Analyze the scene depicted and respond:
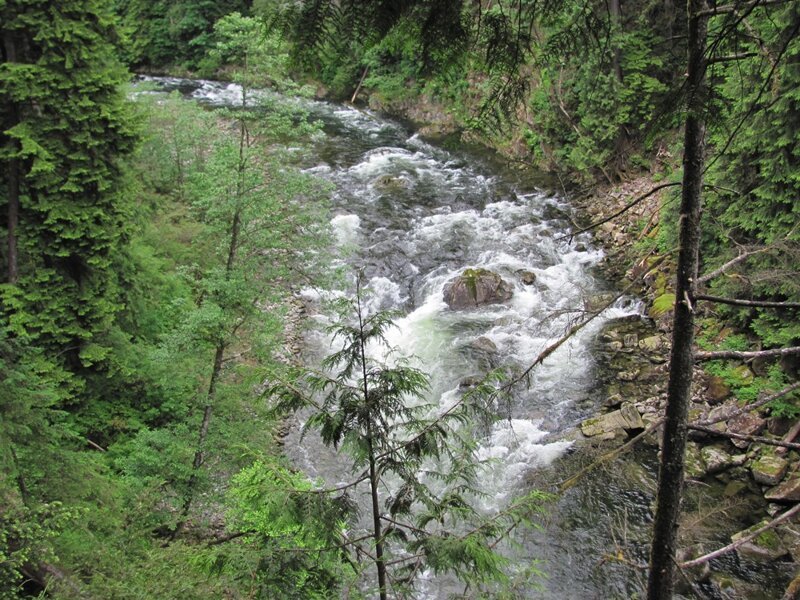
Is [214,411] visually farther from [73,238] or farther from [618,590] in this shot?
[618,590]

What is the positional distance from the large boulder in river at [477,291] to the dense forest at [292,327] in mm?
267

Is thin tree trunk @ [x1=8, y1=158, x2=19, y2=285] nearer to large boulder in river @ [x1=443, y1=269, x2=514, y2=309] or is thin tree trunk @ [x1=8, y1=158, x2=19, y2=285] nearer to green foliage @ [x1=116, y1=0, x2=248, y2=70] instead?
large boulder in river @ [x1=443, y1=269, x2=514, y2=309]

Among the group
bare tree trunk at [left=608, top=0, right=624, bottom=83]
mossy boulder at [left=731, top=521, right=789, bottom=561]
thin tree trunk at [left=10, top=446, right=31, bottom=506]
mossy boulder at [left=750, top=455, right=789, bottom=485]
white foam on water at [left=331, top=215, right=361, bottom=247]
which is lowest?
mossy boulder at [left=731, top=521, right=789, bottom=561]

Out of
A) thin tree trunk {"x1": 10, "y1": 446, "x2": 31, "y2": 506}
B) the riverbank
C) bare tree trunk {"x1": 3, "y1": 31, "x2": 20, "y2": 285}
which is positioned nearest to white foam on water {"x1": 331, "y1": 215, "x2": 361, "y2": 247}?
the riverbank

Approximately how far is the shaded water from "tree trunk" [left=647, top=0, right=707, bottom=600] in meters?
0.32

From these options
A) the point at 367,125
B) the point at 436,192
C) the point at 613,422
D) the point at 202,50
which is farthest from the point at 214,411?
the point at 202,50

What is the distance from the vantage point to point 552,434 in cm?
1123

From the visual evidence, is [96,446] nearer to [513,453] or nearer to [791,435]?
[513,453]

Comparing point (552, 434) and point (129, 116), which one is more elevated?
point (129, 116)

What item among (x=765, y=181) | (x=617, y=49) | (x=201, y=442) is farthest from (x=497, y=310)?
(x=617, y=49)

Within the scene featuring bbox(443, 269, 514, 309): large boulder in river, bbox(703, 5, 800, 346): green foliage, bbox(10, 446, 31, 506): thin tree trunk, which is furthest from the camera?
bbox(443, 269, 514, 309): large boulder in river

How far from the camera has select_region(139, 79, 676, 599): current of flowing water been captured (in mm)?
9000

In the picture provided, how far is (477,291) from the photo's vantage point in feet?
51.1

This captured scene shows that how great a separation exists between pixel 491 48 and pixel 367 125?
27793 millimetres
